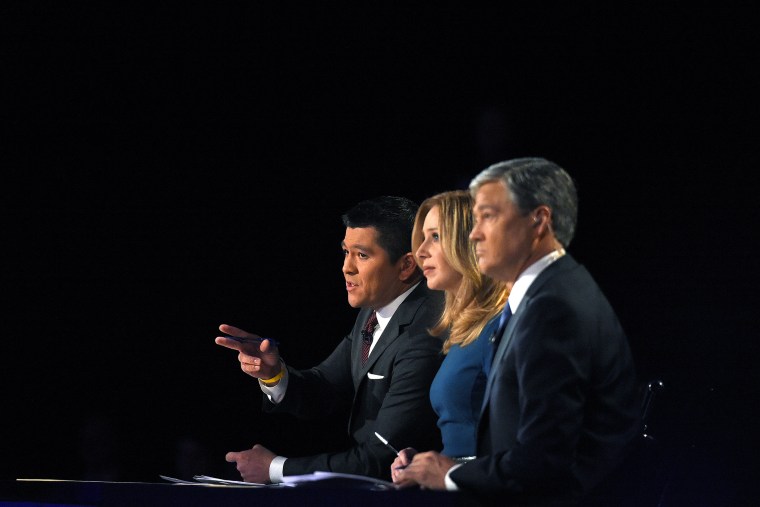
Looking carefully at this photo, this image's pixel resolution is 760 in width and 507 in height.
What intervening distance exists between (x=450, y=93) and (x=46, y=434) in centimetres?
259

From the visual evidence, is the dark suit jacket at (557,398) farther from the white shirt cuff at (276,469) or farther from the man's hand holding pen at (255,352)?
the man's hand holding pen at (255,352)

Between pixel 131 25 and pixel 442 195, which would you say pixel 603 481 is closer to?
pixel 442 195

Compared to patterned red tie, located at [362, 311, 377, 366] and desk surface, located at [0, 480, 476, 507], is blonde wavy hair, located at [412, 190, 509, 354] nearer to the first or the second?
patterned red tie, located at [362, 311, 377, 366]

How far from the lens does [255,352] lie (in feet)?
10.6

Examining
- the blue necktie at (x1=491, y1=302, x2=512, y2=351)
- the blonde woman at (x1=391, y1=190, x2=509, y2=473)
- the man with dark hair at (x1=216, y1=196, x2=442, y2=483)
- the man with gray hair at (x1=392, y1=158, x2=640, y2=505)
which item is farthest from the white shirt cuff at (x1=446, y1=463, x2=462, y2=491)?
the man with dark hair at (x1=216, y1=196, x2=442, y2=483)

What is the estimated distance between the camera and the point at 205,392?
17.1 feet

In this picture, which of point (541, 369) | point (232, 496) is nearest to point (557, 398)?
point (541, 369)

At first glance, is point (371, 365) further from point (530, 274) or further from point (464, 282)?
point (530, 274)

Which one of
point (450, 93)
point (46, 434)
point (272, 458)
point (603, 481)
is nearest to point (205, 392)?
point (46, 434)

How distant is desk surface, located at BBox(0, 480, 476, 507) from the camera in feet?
6.24

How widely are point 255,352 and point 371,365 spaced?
36 centimetres

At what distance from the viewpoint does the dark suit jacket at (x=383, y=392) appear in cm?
299

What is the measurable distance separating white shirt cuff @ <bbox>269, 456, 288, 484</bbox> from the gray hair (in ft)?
3.94

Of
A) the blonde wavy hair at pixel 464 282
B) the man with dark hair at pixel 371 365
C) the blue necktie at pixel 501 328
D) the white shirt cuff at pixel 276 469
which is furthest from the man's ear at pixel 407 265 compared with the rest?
the blue necktie at pixel 501 328
